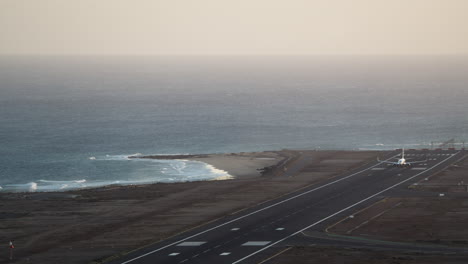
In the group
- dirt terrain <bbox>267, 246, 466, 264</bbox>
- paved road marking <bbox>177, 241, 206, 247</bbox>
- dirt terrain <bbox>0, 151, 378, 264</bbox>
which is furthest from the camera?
dirt terrain <bbox>0, 151, 378, 264</bbox>

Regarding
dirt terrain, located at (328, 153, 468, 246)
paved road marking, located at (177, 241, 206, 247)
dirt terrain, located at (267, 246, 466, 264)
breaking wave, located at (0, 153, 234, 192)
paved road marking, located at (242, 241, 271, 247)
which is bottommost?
dirt terrain, located at (267, 246, 466, 264)

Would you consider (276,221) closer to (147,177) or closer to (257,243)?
(257,243)

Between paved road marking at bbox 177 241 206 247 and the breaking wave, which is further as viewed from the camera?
the breaking wave

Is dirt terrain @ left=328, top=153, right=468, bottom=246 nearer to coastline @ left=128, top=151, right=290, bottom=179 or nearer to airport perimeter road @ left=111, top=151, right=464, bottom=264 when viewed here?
airport perimeter road @ left=111, top=151, right=464, bottom=264

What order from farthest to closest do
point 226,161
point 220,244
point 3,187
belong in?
point 226,161, point 3,187, point 220,244

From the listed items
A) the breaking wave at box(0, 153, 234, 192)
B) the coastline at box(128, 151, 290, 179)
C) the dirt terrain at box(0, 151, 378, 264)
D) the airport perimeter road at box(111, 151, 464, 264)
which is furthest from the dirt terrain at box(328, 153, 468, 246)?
the breaking wave at box(0, 153, 234, 192)

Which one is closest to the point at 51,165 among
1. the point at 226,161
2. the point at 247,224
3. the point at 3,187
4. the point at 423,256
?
the point at 3,187

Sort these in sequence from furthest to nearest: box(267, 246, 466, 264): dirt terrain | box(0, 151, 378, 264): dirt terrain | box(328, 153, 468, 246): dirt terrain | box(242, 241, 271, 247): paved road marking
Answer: box(328, 153, 468, 246): dirt terrain < box(0, 151, 378, 264): dirt terrain < box(242, 241, 271, 247): paved road marking < box(267, 246, 466, 264): dirt terrain

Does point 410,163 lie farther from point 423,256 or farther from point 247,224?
point 423,256
